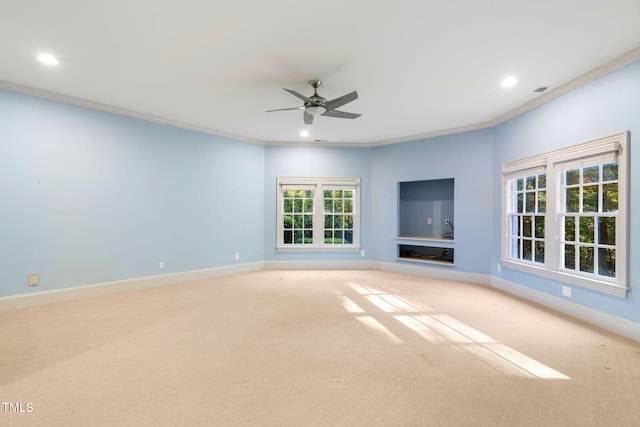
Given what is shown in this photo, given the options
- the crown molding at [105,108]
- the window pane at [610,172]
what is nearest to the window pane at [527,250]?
the window pane at [610,172]

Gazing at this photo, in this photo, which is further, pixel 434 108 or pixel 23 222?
pixel 434 108

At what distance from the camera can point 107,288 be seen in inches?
187

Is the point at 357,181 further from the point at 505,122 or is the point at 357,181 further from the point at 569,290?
the point at 569,290

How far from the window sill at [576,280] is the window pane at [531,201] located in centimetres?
85

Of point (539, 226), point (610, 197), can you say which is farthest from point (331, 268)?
point (610, 197)

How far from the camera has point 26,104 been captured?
407 cm

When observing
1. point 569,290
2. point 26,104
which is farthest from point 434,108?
point 26,104

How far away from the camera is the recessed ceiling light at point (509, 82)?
12.2 feet

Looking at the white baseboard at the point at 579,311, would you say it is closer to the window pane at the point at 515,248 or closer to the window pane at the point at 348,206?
the window pane at the point at 515,248

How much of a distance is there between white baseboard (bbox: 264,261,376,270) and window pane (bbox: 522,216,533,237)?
3.07 m

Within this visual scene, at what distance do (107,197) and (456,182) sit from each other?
6100mm

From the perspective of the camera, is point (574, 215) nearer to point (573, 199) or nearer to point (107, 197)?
point (573, 199)

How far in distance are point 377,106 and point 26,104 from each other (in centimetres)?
478

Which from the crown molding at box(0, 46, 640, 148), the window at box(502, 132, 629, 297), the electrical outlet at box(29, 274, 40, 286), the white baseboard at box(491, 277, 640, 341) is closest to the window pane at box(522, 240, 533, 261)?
the window at box(502, 132, 629, 297)
